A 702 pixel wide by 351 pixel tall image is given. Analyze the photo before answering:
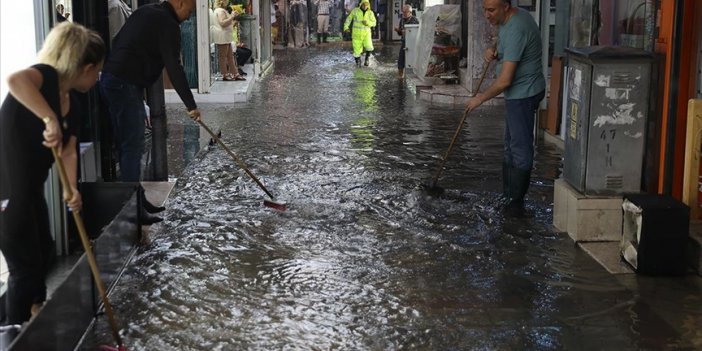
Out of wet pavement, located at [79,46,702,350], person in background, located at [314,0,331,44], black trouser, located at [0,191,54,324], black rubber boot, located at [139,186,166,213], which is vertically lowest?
wet pavement, located at [79,46,702,350]

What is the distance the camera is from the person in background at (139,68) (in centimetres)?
711

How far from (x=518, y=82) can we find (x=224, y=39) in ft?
35.4

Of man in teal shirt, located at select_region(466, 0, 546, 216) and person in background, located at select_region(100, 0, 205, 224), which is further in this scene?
man in teal shirt, located at select_region(466, 0, 546, 216)

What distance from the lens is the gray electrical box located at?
6797 mm

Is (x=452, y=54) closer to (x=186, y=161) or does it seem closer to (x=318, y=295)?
(x=186, y=161)

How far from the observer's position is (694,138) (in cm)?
654

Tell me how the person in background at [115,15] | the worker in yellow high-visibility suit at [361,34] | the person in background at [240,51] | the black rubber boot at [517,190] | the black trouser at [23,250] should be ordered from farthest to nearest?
the worker in yellow high-visibility suit at [361,34] < the person in background at [240,51] < the person in background at [115,15] < the black rubber boot at [517,190] < the black trouser at [23,250]

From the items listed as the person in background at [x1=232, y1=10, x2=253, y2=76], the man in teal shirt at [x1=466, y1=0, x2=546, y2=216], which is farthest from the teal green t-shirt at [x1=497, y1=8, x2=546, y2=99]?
the person in background at [x1=232, y1=10, x2=253, y2=76]

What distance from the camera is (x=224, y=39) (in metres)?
17.7

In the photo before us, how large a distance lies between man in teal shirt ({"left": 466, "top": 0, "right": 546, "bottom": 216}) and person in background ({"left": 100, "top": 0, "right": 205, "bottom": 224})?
2.54 m

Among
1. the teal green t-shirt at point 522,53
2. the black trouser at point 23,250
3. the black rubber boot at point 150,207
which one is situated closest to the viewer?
the black trouser at point 23,250

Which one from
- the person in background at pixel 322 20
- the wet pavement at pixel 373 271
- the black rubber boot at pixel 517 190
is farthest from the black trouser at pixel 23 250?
the person in background at pixel 322 20

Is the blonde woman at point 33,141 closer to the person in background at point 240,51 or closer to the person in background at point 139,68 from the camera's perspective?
the person in background at point 139,68

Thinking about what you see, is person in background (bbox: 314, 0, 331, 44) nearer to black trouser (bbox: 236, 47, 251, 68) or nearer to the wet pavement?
black trouser (bbox: 236, 47, 251, 68)
